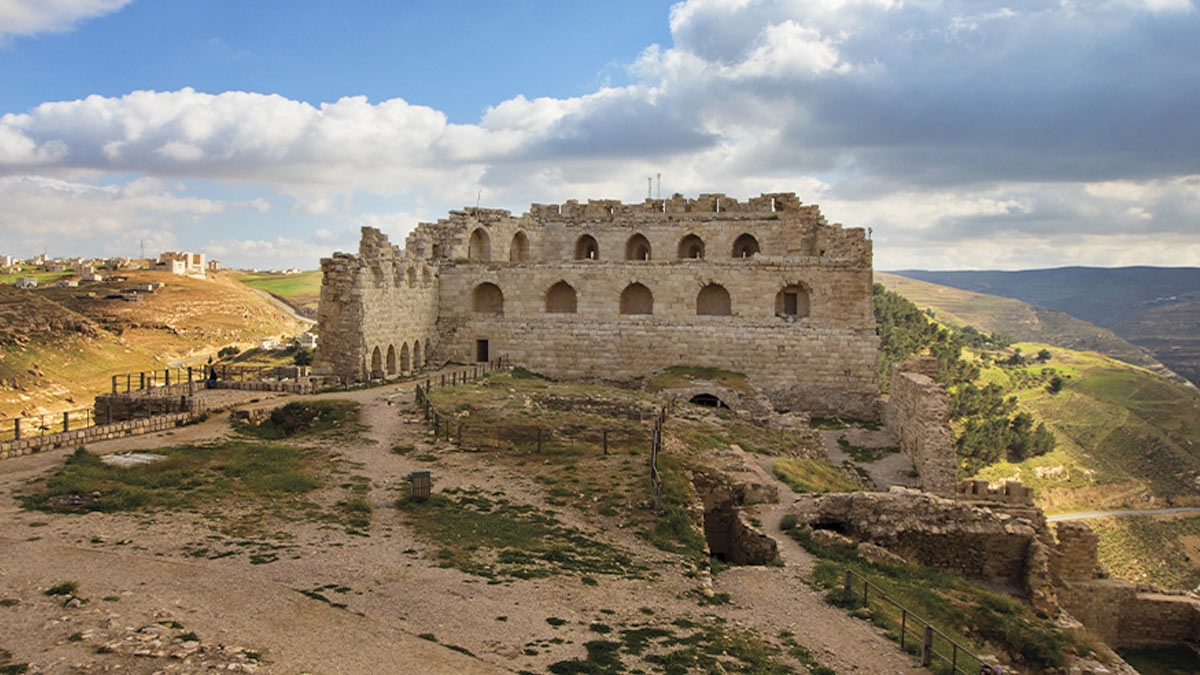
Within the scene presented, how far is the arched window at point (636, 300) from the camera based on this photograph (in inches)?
1411

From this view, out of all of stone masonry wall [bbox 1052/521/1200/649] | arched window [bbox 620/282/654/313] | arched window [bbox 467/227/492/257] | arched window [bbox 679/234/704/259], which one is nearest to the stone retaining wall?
arched window [bbox 620/282/654/313]

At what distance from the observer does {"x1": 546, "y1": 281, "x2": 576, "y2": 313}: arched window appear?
3634cm

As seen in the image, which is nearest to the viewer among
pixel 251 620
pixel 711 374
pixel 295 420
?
pixel 251 620

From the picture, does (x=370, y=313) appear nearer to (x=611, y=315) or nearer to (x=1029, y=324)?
(x=611, y=315)

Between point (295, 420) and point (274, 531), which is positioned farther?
point (295, 420)

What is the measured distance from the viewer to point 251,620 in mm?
9266

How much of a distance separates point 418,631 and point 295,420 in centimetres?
1351

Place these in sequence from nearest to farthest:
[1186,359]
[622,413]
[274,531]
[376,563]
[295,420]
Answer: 1. [376,563]
2. [274,531]
3. [295,420]
4. [622,413]
5. [1186,359]

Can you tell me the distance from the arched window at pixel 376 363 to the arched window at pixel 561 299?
8586 mm

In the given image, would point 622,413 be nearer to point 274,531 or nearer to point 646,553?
point 646,553

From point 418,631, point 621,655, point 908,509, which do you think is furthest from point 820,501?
point 418,631

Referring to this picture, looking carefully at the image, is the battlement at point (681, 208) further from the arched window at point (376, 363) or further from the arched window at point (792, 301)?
the arched window at point (376, 363)

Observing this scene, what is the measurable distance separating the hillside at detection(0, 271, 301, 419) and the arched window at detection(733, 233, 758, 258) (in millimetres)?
38080

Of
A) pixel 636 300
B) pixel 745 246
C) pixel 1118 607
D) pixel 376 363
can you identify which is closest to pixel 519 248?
pixel 636 300
